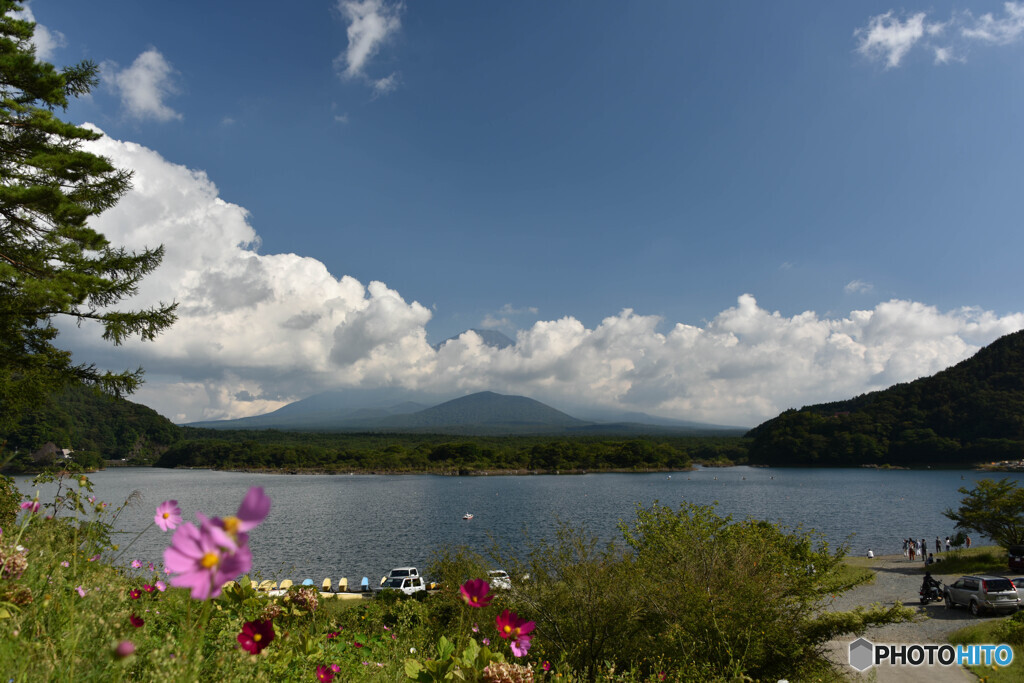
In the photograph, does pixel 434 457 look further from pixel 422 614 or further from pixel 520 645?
pixel 520 645

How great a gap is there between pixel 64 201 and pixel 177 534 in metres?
12.6

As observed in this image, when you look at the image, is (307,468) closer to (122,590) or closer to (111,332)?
(111,332)

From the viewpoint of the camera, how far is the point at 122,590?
2.10 meters

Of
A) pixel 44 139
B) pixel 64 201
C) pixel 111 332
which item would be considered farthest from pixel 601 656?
pixel 44 139

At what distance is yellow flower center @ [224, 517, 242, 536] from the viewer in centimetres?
69

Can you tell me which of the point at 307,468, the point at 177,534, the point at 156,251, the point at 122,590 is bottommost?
the point at 307,468

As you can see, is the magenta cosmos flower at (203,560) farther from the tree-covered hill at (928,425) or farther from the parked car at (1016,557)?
the tree-covered hill at (928,425)

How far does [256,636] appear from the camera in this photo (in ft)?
5.49

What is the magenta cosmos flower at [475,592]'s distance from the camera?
2.04 metres

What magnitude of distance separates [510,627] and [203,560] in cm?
165

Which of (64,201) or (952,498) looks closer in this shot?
(64,201)

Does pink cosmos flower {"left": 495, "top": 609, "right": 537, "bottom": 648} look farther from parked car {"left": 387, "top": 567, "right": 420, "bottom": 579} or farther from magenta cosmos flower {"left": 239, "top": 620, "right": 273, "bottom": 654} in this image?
parked car {"left": 387, "top": 567, "right": 420, "bottom": 579}

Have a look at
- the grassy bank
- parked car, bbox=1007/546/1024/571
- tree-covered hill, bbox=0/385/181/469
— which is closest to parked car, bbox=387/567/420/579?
the grassy bank

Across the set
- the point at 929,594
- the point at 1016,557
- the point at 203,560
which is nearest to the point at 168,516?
the point at 203,560
